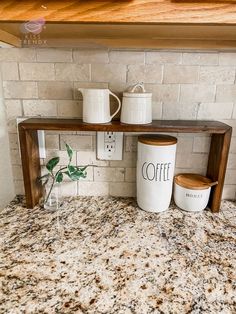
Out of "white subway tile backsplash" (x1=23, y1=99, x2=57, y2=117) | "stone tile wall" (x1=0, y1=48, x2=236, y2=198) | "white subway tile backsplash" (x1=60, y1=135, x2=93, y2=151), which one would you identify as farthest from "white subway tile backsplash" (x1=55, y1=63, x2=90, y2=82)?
"white subway tile backsplash" (x1=60, y1=135, x2=93, y2=151)

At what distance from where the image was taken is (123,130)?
2.50 ft

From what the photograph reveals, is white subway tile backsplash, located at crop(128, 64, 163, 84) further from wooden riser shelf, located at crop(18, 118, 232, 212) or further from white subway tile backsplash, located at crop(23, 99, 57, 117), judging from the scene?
white subway tile backsplash, located at crop(23, 99, 57, 117)

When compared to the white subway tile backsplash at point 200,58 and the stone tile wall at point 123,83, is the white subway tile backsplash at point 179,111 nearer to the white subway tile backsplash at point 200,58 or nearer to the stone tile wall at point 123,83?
the stone tile wall at point 123,83

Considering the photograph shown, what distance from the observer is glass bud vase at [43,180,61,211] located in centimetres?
92

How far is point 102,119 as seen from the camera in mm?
780

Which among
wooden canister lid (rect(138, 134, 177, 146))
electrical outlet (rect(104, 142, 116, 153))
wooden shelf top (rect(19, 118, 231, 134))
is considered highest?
wooden shelf top (rect(19, 118, 231, 134))

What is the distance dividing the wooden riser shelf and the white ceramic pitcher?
3 centimetres

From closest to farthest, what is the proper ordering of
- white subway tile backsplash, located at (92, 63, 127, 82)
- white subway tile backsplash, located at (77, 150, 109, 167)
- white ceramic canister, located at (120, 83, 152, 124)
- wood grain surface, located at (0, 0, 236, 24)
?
wood grain surface, located at (0, 0, 236, 24)
white ceramic canister, located at (120, 83, 152, 124)
white subway tile backsplash, located at (92, 63, 127, 82)
white subway tile backsplash, located at (77, 150, 109, 167)

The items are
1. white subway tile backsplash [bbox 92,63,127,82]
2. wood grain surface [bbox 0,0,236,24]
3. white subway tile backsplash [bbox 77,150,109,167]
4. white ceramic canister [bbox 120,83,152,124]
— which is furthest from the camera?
white subway tile backsplash [bbox 77,150,109,167]

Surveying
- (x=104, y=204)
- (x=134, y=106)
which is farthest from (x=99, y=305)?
(x=134, y=106)

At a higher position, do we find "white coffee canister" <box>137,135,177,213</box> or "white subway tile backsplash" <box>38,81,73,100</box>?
"white subway tile backsplash" <box>38,81,73,100</box>

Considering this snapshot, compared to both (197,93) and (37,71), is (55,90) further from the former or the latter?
(197,93)

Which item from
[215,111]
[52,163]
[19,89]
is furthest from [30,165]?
[215,111]

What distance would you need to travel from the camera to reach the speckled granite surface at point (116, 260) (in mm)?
525
